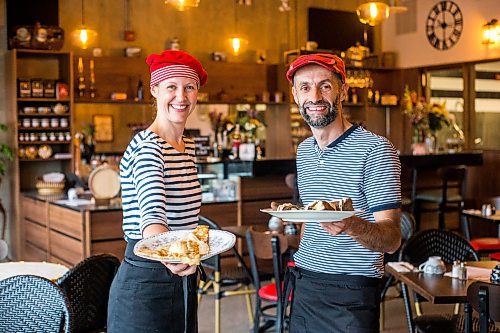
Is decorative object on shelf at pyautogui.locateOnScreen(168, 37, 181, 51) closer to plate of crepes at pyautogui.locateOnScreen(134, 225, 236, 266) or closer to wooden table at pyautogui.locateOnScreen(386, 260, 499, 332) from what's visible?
wooden table at pyautogui.locateOnScreen(386, 260, 499, 332)

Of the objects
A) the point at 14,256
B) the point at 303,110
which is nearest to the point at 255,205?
the point at 14,256

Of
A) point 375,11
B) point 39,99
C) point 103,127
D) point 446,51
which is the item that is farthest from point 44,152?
point 446,51

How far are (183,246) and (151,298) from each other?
40cm

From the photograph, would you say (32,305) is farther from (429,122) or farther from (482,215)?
(429,122)

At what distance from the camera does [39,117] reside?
9.84m

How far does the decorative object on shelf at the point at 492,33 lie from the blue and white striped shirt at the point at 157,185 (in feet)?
30.9

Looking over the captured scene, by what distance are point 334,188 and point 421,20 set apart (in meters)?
10.6

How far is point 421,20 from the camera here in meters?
12.5

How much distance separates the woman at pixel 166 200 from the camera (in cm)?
251

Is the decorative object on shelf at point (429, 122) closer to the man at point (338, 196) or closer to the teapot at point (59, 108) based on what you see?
the teapot at point (59, 108)

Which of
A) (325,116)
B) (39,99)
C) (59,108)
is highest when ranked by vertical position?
(39,99)

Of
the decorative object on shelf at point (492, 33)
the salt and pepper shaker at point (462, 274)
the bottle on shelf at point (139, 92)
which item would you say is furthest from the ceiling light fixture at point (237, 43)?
the salt and pepper shaker at point (462, 274)

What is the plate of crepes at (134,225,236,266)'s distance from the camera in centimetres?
218

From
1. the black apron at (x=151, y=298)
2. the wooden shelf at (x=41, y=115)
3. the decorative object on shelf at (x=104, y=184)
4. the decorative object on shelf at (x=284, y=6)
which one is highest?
the decorative object on shelf at (x=284, y=6)
